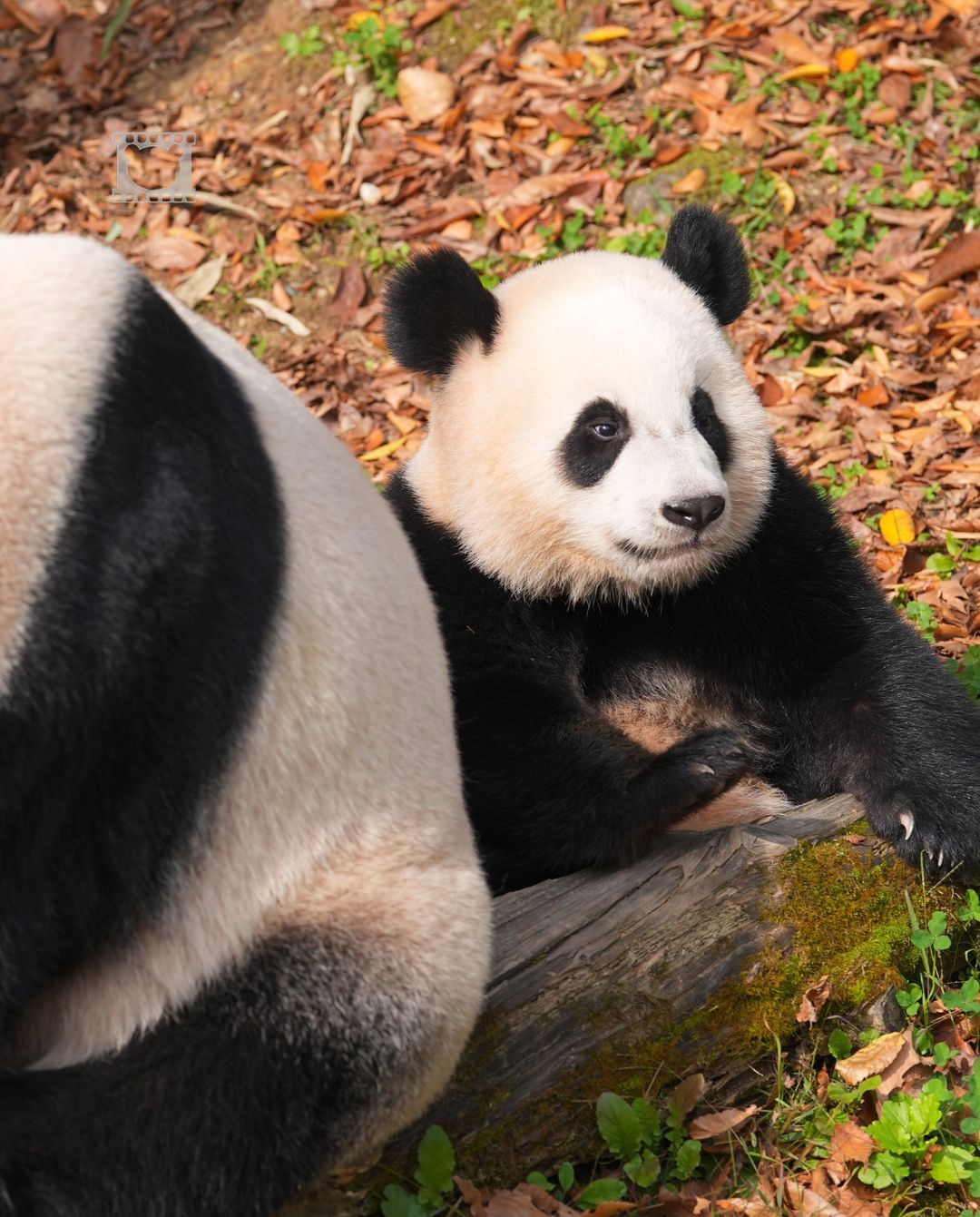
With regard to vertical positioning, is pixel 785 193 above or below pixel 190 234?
below

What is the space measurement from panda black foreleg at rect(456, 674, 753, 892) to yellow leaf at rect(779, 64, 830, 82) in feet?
15.3

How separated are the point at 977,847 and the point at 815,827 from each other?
0.41 metres

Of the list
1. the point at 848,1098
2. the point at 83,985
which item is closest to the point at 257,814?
the point at 83,985

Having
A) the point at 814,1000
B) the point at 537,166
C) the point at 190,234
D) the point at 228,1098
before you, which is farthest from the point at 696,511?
the point at 190,234

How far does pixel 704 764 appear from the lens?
351cm

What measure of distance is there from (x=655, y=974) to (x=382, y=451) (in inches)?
145

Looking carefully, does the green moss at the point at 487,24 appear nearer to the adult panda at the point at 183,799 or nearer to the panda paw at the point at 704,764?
the panda paw at the point at 704,764

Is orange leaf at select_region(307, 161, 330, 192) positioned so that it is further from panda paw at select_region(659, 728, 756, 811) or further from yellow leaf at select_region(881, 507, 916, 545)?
panda paw at select_region(659, 728, 756, 811)

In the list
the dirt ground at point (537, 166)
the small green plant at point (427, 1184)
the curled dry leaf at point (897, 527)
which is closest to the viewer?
the small green plant at point (427, 1184)

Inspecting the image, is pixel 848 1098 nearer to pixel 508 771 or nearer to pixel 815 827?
pixel 815 827

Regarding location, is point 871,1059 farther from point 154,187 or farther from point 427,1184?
point 154,187

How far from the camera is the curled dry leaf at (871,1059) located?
3246mm

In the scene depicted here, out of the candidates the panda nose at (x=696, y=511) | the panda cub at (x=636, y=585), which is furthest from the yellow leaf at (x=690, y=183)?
the panda nose at (x=696, y=511)

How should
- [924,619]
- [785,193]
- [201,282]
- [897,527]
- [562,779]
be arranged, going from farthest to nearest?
[201,282] < [785,193] < [897,527] < [924,619] < [562,779]
